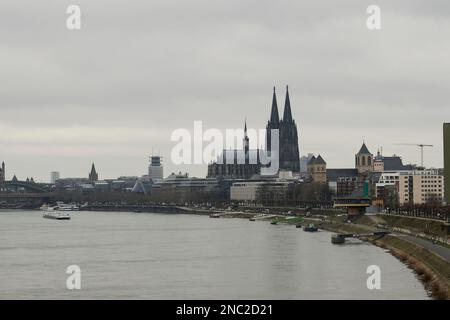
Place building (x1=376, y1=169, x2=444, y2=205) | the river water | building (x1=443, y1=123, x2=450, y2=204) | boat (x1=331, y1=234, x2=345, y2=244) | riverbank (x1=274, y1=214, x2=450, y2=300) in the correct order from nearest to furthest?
riverbank (x1=274, y1=214, x2=450, y2=300), the river water, building (x1=443, y1=123, x2=450, y2=204), boat (x1=331, y1=234, x2=345, y2=244), building (x1=376, y1=169, x2=444, y2=205)

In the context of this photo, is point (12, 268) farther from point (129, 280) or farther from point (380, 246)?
point (380, 246)

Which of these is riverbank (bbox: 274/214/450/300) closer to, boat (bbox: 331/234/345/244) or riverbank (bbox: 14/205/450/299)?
A: riverbank (bbox: 14/205/450/299)

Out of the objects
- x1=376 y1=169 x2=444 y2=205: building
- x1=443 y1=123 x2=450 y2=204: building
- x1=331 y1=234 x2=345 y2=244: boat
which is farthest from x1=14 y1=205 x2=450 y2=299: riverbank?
x1=376 y1=169 x2=444 y2=205: building

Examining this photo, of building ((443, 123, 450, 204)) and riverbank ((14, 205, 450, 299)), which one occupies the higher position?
building ((443, 123, 450, 204))

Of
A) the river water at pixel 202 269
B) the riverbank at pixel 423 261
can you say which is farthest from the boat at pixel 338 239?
the riverbank at pixel 423 261

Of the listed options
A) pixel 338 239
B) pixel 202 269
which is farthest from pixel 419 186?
pixel 202 269

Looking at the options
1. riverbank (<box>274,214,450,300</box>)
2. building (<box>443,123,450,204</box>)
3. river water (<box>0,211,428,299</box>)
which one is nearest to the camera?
riverbank (<box>274,214,450,300</box>)
